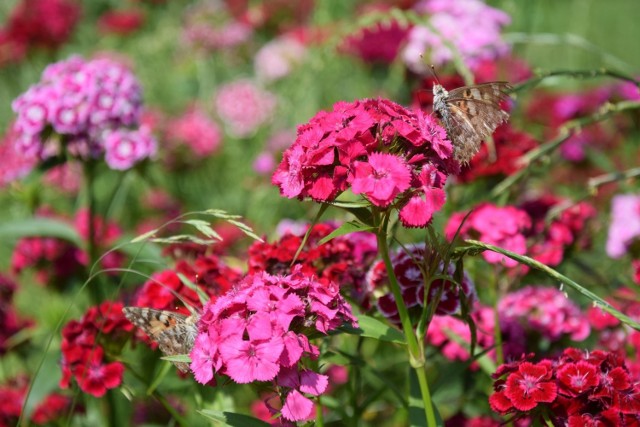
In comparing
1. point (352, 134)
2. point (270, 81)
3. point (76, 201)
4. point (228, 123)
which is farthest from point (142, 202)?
point (352, 134)

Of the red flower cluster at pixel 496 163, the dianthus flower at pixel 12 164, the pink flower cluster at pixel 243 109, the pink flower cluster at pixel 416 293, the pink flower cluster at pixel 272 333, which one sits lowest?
the pink flower cluster at pixel 243 109

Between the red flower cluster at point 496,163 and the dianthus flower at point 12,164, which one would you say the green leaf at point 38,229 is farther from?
the red flower cluster at point 496,163

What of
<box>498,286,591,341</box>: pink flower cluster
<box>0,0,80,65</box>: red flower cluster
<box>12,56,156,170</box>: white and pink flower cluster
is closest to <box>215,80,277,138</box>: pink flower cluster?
<box>0,0,80,65</box>: red flower cluster

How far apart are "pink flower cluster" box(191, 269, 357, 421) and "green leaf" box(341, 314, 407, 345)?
8cm

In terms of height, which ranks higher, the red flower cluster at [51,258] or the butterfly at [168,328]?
the butterfly at [168,328]

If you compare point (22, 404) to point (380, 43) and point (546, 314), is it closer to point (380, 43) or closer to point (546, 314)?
point (546, 314)

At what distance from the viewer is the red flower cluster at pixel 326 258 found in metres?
1.68

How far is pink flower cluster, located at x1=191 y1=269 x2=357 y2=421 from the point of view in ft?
4.09

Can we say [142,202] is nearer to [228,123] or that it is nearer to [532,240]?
[228,123]

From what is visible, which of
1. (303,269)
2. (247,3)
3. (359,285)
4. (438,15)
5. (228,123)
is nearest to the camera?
(303,269)

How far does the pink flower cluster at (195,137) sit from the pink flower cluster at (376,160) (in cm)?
306

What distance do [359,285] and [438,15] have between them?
193cm

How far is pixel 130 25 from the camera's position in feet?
20.1

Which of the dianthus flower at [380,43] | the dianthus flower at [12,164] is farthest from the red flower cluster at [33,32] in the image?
the dianthus flower at [380,43]
